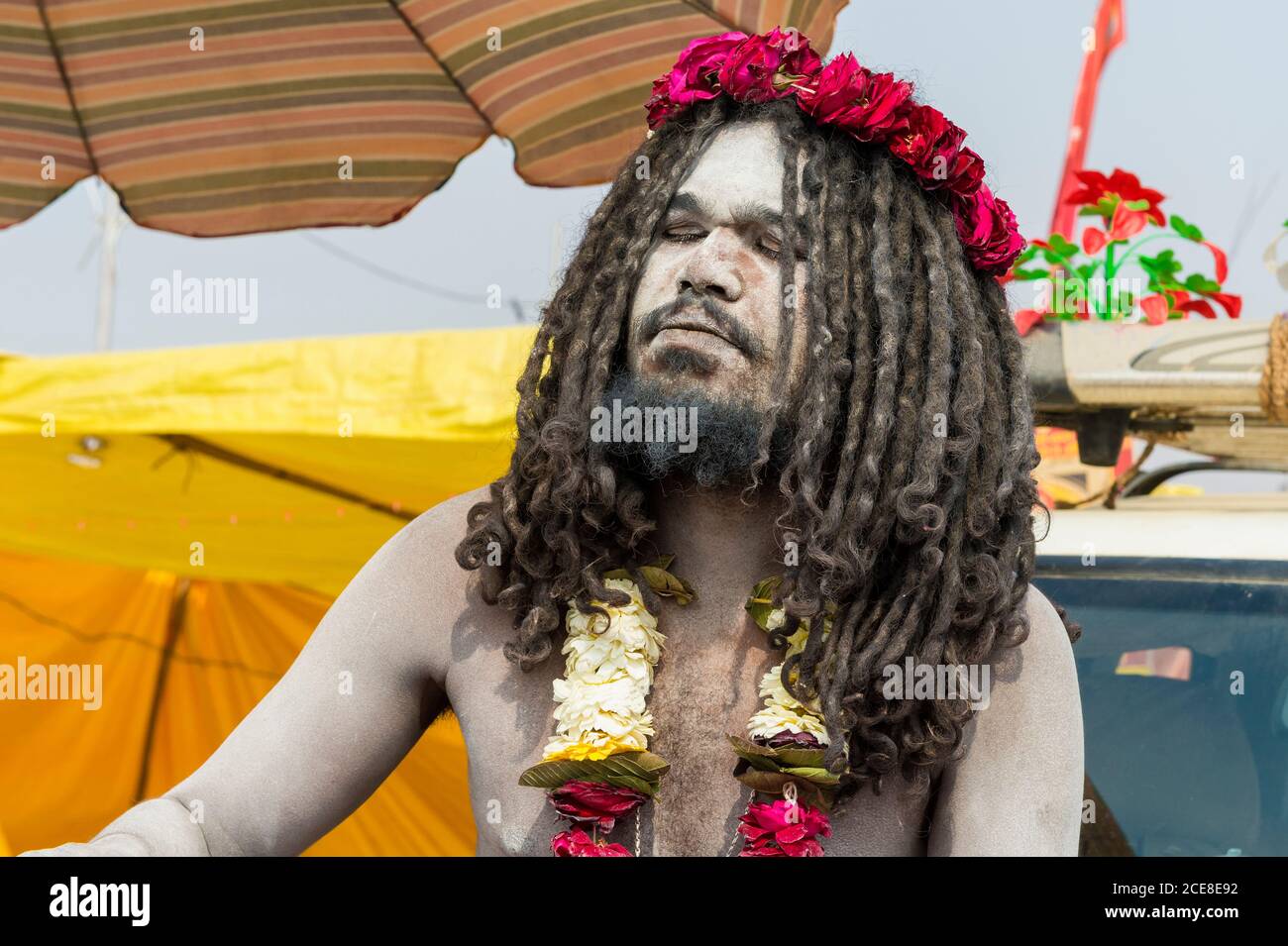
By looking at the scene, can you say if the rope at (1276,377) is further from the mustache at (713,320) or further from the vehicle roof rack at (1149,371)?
the mustache at (713,320)

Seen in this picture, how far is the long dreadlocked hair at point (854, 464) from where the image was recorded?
2.04 metres

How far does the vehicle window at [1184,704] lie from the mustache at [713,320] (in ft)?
5.22

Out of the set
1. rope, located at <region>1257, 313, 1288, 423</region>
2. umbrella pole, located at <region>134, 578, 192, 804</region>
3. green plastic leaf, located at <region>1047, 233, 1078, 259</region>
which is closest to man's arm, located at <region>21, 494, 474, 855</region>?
rope, located at <region>1257, 313, 1288, 423</region>

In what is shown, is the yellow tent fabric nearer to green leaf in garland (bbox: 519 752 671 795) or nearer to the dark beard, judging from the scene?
the dark beard

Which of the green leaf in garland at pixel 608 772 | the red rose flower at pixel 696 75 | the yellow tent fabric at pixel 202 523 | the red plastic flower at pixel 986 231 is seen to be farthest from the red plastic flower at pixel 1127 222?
the green leaf in garland at pixel 608 772

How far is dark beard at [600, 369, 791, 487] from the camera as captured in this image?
207 centimetres

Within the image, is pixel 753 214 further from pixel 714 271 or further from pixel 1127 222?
pixel 1127 222

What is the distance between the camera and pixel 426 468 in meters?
4.19

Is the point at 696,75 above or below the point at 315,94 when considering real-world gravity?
below

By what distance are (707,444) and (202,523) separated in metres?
2.97

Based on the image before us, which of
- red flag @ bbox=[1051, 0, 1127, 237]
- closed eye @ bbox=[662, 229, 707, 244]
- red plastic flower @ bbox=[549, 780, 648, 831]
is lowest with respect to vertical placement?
red plastic flower @ bbox=[549, 780, 648, 831]

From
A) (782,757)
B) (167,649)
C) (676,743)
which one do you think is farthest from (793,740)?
(167,649)

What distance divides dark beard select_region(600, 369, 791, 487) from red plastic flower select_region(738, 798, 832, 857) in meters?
0.46

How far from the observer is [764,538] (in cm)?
219
